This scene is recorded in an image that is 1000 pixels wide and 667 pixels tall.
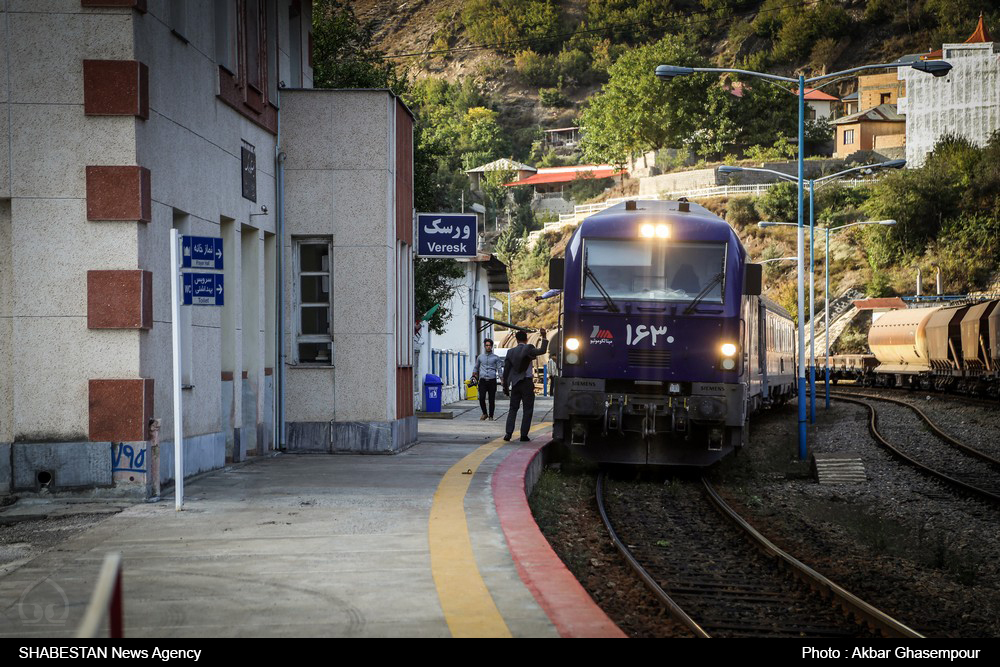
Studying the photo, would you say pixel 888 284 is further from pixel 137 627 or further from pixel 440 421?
pixel 137 627

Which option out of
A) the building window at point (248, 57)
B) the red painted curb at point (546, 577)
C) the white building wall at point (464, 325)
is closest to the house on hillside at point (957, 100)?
the white building wall at point (464, 325)

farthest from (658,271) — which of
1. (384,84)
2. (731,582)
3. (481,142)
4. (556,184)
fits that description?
(481,142)

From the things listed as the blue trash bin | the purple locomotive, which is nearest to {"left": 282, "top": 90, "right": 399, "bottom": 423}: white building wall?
the purple locomotive

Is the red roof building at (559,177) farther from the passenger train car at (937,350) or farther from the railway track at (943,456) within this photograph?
the railway track at (943,456)

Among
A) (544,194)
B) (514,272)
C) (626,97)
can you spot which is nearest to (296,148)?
(514,272)

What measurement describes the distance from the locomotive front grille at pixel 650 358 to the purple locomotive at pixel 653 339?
0.04 ft

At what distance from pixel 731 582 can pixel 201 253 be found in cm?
540

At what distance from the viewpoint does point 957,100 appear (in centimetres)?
9925

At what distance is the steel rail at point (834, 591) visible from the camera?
829 centimetres

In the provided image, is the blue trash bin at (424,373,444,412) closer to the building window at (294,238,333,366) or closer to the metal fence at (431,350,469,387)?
the metal fence at (431,350,469,387)

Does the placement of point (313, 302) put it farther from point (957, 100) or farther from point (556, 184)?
point (556, 184)

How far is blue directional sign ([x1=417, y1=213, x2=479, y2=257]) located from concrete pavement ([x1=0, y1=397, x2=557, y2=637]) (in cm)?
590

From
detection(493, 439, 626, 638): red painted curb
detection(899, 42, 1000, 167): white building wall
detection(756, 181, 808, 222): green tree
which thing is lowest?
detection(493, 439, 626, 638): red painted curb

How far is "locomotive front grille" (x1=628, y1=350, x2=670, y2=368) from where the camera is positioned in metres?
16.6
